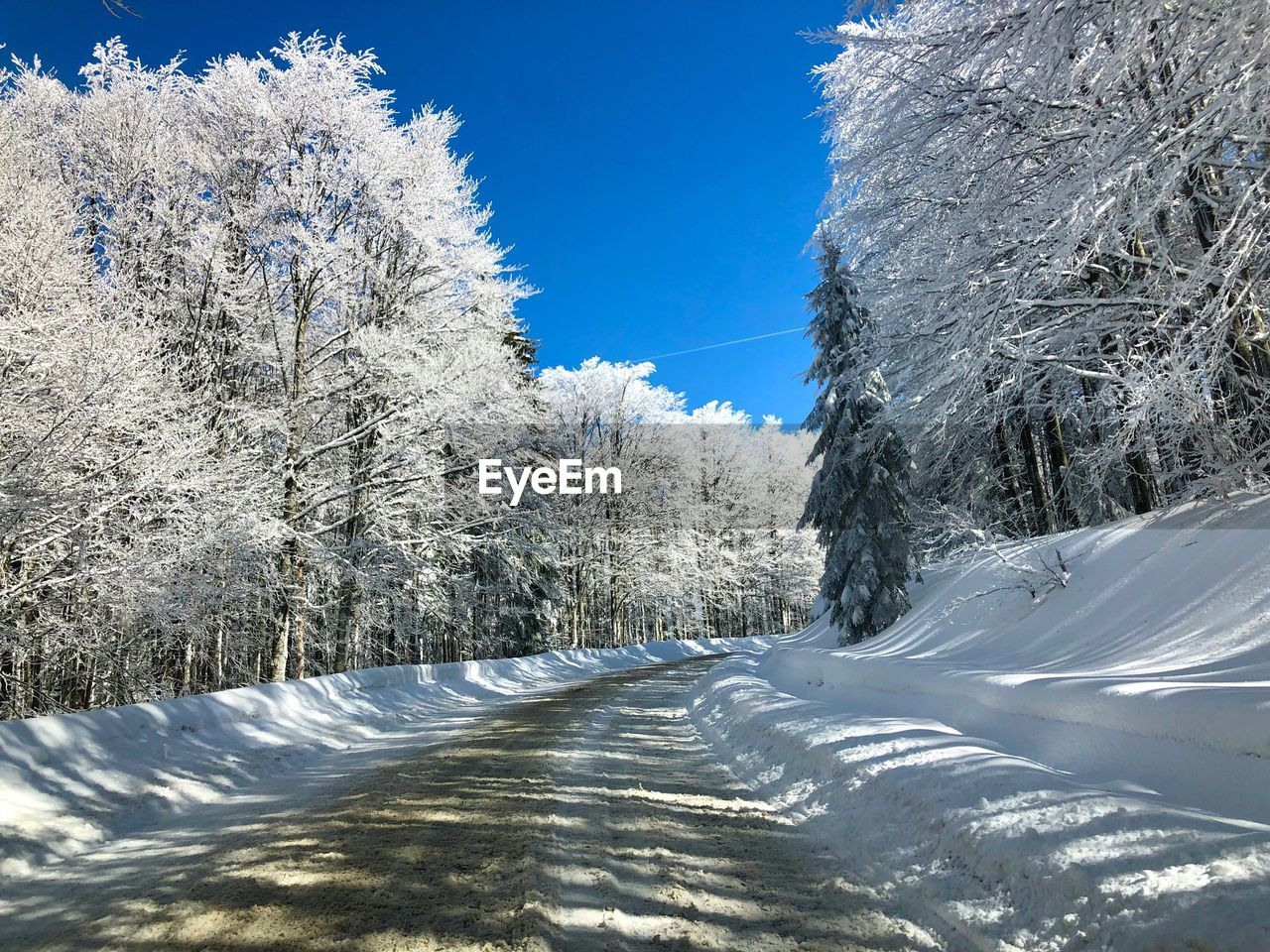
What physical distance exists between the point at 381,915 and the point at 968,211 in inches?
286

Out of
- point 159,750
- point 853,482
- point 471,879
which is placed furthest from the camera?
point 853,482

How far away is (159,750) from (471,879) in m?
4.99

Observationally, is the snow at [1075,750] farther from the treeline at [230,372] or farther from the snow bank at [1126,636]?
the treeline at [230,372]

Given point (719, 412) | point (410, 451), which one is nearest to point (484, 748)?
point (410, 451)

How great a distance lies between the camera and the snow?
2887 mm

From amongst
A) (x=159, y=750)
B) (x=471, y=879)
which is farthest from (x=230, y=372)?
(x=471, y=879)

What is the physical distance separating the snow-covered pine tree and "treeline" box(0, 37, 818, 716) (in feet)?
24.7

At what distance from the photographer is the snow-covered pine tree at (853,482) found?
16016 millimetres

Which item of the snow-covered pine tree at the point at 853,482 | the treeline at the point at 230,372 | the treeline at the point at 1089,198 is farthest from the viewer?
the snow-covered pine tree at the point at 853,482

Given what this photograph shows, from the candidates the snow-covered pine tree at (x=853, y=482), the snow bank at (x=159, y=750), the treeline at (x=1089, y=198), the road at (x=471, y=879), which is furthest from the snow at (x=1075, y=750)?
the snow-covered pine tree at (x=853, y=482)

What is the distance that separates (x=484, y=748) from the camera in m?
7.88

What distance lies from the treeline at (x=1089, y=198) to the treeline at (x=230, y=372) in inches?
369

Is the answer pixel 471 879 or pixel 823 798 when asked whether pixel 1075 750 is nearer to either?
pixel 823 798

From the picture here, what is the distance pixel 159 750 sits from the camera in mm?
6812
